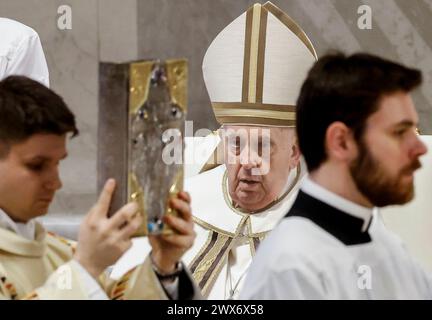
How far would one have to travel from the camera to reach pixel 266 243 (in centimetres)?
233

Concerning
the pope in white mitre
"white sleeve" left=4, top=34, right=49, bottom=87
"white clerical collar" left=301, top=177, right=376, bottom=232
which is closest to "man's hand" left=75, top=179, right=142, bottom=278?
"white clerical collar" left=301, top=177, right=376, bottom=232

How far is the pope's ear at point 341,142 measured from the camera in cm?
229

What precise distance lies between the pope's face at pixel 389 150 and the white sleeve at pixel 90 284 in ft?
1.85

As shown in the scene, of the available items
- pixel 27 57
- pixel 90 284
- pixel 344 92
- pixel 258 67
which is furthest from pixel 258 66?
pixel 90 284

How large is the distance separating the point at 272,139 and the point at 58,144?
1.19 meters

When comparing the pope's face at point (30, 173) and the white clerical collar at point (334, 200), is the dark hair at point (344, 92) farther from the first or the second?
the pope's face at point (30, 173)

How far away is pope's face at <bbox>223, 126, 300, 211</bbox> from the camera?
330cm

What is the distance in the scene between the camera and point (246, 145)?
10.7 ft

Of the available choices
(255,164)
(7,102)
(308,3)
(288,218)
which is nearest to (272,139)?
(255,164)

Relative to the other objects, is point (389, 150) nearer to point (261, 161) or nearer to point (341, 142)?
point (341, 142)

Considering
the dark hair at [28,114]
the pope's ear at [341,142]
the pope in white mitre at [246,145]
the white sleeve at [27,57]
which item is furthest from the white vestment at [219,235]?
the dark hair at [28,114]

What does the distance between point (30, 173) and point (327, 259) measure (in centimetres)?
62

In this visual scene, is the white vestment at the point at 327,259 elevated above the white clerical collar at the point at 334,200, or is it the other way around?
the white clerical collar at the point at 334,200
